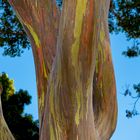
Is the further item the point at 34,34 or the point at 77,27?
the point at 34,34

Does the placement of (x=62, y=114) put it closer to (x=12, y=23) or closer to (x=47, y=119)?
(x=47, y=119)

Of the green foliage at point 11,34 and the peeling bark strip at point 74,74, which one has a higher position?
the green foliage at point 11,34

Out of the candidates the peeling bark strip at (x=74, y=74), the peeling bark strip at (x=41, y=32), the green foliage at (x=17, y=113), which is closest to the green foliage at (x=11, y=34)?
the green foliage at (x=17, y=113)

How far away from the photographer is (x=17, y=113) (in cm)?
838

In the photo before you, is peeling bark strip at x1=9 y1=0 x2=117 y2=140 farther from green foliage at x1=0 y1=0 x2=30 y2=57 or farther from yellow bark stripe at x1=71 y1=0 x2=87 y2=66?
green foliage at x1=0 y1=0 x2=30 y2=57

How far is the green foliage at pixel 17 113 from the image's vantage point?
8250 mm

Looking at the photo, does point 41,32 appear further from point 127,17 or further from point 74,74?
point 127,17

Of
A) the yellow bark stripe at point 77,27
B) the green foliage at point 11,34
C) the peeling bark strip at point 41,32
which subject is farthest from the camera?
the green foliage at point 11,34

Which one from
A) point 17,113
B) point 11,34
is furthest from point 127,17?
point 17,113

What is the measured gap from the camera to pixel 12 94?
8.52m

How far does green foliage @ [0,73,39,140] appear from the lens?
325 inches

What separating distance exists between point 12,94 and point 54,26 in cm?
468

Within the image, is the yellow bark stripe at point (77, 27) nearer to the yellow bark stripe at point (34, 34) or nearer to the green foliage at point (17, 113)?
the yellow bark stripe at point (34, 34)

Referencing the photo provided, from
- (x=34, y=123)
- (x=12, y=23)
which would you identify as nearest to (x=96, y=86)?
(x=12, y=23)
